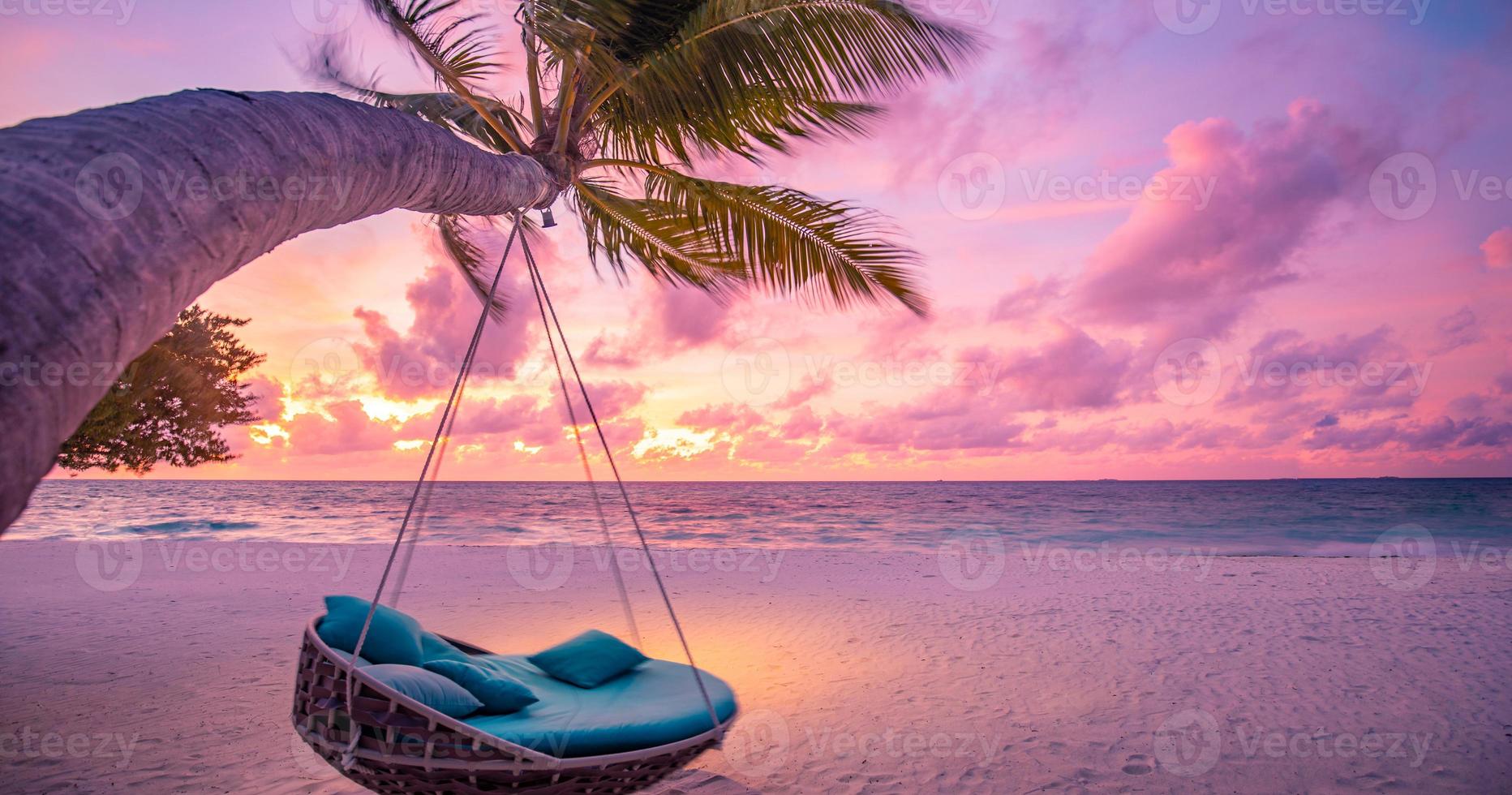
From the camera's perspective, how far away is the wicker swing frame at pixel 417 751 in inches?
94.0

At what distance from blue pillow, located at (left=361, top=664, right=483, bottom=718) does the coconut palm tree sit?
1631 mm

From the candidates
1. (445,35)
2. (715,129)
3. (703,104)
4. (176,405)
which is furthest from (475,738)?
(176,405)

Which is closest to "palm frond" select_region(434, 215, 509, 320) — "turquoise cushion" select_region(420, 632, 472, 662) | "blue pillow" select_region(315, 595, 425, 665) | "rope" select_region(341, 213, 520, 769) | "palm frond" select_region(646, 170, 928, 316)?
"palm frond" select_region(646, 170, 928, 316)

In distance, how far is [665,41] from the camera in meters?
3.22

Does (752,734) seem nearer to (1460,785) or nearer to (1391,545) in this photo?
(1460,785)

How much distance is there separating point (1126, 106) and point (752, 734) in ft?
19.9

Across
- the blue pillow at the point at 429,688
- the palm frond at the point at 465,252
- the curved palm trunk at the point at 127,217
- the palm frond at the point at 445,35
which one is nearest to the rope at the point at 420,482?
the blue pillow at the point at 429,688

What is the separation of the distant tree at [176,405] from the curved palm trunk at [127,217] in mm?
4180

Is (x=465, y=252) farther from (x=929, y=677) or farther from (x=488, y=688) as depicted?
(x=929, y=677)

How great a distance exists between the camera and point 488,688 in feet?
10.6

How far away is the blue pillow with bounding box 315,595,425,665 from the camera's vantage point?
9.58 ft

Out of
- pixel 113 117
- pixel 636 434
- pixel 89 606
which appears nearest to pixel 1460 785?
pixel 113 117

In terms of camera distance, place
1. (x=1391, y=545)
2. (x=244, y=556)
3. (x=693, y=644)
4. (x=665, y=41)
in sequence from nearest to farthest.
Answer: (x=665, y=41)
(x=693, y=644)
(x=244, y=556)
(x=1391, y=545)

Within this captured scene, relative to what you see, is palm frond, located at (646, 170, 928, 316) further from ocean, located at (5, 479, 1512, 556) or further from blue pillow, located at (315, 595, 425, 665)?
ocean, located at (5, 479, 1512, 556)
